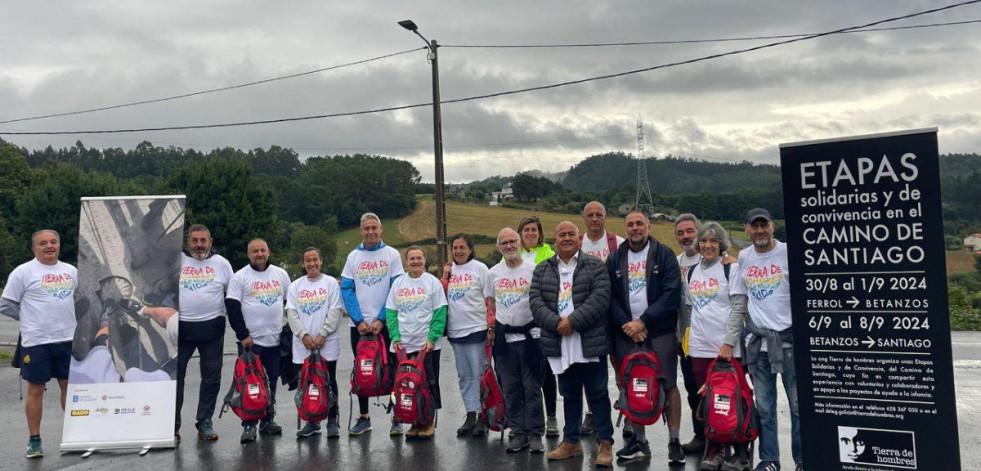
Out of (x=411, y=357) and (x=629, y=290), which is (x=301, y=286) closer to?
(x=411, y=357)

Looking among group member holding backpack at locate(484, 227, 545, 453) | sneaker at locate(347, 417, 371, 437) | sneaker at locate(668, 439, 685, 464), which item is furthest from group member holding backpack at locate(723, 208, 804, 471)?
sneaker at locate(347, 417, 371, 437)

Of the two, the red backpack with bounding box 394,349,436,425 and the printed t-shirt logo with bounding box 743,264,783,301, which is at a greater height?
the printed t-shirt logo with bounding box 743,264,783,301

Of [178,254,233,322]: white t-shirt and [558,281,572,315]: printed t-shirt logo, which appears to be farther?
[178,254,233,322]: white t-shirt

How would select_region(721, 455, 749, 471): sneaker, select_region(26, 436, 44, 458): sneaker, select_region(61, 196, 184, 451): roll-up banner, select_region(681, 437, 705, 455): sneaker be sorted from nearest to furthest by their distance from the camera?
1. select_region(721, 455, 749, 471): sneaker
2. select_region(681, 437, 705, 455): sneaker
3. select_region(26, 436, 44, 458): sneaker
4. select_region(61, 196, 184, 451): roll-up banner

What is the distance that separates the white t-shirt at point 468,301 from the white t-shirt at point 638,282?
1544 millimetres

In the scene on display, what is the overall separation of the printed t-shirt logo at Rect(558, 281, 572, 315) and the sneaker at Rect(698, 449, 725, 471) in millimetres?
1650

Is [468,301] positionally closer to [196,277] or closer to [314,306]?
[314,306]

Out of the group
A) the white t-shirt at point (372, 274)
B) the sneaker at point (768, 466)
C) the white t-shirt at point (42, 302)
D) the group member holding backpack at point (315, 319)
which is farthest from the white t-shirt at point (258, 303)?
the sneaker at point (768, 466)

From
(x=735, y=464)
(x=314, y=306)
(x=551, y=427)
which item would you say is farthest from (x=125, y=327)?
(x=735, y=464)

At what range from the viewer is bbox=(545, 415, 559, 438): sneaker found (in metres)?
7.63

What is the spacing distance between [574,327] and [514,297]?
2.85 feet

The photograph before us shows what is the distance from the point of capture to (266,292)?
7965 millimetres

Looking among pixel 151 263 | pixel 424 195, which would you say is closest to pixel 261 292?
pixel 151 263

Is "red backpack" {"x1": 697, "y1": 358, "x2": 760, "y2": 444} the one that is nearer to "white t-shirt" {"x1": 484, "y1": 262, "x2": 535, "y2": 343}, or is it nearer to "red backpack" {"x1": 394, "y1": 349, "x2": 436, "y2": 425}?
"white t-shirt" {"x1": 484, "y1": 262, "x2": 535, "y2": 343}
